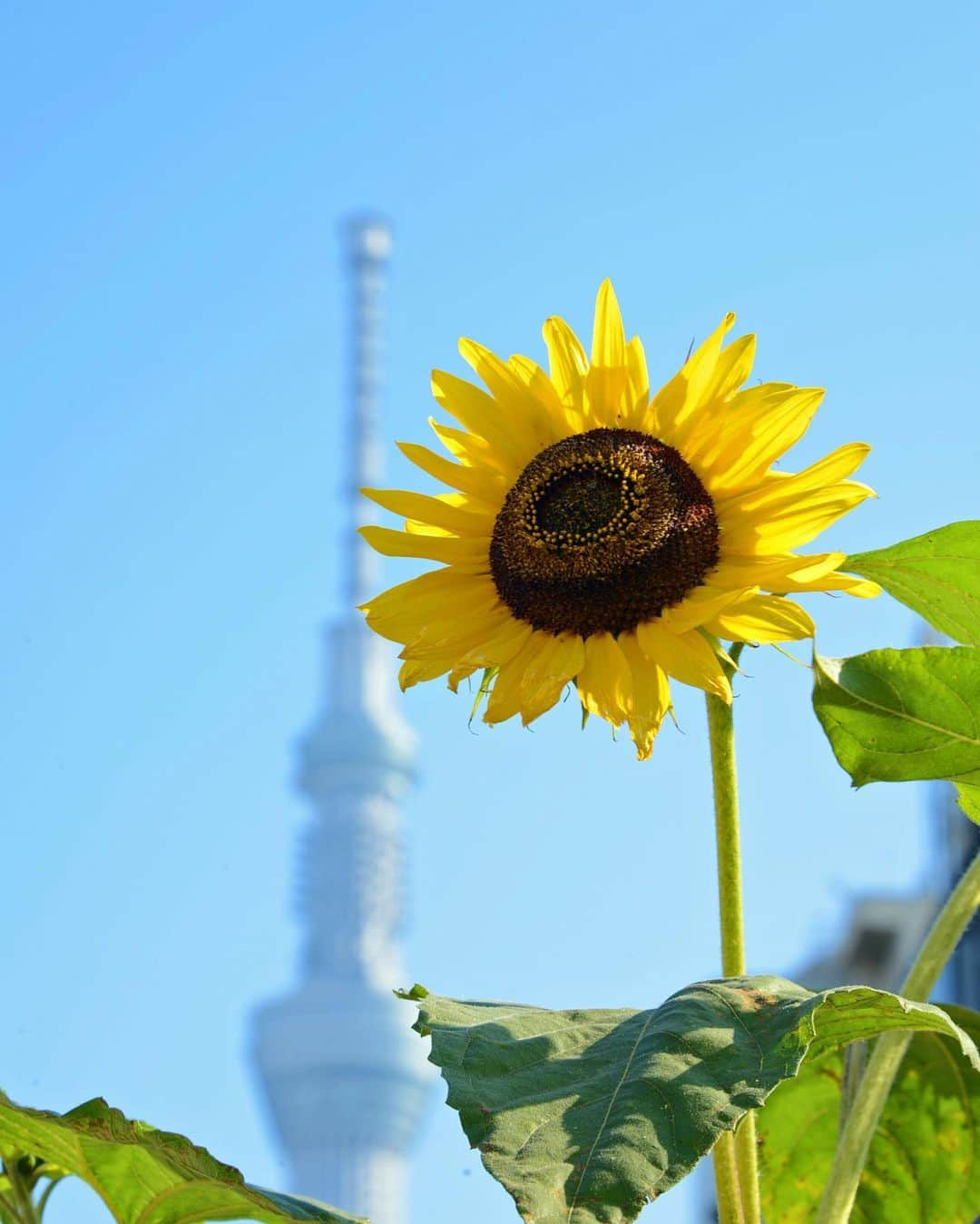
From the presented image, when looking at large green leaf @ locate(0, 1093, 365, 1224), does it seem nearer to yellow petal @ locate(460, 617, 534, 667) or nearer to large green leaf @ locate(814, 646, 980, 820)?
yellow petal @ locate(460, 617, 534, 667)

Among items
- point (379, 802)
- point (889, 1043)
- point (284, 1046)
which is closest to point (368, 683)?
point (379, 802)

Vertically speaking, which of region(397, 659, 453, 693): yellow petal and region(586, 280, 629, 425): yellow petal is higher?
region(586, 280, 629, 425): yellow petal

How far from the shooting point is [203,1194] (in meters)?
1.66

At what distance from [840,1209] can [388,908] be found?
11030 cm

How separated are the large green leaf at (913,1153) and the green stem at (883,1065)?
1.25ft

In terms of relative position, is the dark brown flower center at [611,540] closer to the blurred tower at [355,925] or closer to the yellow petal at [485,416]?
the yellow petal at [485,416]

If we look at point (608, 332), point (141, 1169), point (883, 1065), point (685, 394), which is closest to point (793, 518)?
point (685, 394)

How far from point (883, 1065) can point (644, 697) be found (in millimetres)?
430

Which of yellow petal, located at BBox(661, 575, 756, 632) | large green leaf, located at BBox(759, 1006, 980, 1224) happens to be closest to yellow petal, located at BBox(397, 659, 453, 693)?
yellow petal, located at BBox(661, 575, 756, 632)

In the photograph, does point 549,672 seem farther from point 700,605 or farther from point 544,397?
point 544,397

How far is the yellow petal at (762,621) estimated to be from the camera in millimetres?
1615

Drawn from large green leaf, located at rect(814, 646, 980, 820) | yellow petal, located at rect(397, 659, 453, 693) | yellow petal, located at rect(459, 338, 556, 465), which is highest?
yellow petal, located at rect(459, 338, 556, 465)

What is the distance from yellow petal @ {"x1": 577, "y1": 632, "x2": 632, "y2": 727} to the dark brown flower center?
2 centimetres

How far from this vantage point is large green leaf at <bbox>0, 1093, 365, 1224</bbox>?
1.58 metres
